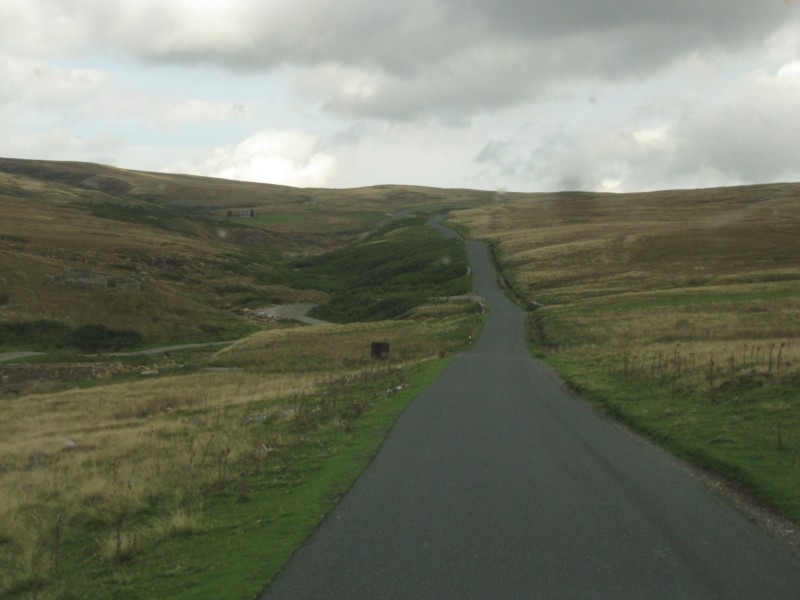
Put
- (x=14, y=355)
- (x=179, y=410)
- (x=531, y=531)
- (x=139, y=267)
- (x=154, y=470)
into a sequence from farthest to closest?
(x=139, y=267), (x=14, y=355), (x=179, y=410), (x=154, y=470), (x=531, y=531)

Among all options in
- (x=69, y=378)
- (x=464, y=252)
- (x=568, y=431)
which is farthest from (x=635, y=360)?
(x=464, y=252)

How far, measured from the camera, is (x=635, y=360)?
27281mm

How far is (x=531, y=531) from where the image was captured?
915 centimetres

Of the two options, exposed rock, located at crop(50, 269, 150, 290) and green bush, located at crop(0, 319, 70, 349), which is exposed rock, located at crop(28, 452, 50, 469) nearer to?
green bush, located at crop(0, 319, 70, 349)

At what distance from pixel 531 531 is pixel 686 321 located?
3608cm

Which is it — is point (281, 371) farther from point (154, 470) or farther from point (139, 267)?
point (139, 267)

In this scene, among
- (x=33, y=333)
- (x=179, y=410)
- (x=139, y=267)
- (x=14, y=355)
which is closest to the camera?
(x=179, y=410)

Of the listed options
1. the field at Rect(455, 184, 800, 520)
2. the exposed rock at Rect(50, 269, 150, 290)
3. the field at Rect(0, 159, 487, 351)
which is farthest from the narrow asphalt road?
the exposed rock at Rect(50, 269, 150, 290)

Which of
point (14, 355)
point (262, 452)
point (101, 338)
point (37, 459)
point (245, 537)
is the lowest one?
point (14, 355)

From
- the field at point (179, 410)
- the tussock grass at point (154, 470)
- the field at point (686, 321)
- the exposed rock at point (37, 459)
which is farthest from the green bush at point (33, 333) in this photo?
the exposed rock at point (37, 459)

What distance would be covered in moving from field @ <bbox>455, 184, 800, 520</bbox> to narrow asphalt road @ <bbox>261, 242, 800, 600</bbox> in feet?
4.55

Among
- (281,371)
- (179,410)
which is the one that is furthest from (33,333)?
(179,410)

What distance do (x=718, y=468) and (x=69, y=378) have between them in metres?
40.9

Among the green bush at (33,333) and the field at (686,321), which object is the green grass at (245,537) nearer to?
the field at (686,321)
